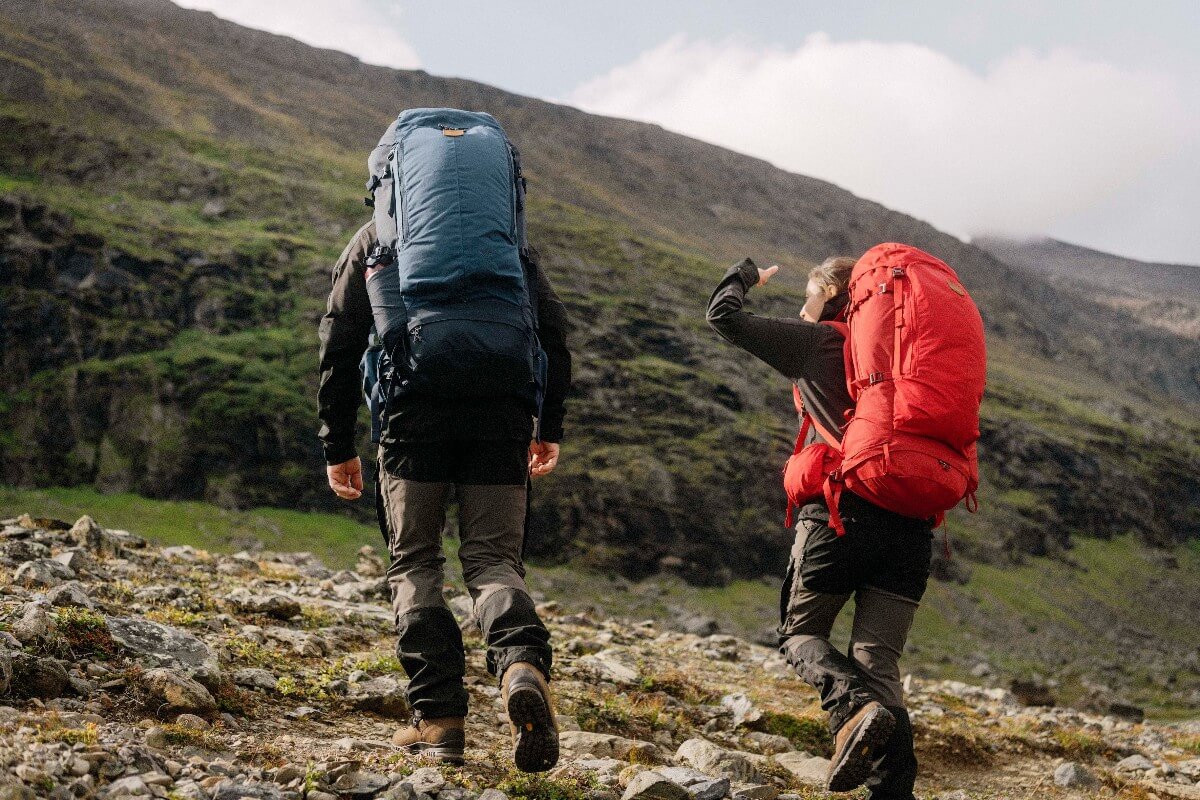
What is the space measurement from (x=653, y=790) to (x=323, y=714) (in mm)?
2194

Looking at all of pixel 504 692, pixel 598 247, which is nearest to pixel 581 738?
pixel 504 692

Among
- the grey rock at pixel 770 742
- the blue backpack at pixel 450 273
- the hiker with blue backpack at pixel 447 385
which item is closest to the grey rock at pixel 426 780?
the hiker with blue backpack at pixel 447 385

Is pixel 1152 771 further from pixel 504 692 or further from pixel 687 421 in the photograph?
pixel 687 421

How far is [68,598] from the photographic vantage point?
5.93m

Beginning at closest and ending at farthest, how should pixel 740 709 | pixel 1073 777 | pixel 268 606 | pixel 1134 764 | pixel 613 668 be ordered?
pixel 1073 777 → pixel 268 606 → pixel 740 709 → pixel 613 668 → pixel 1134 764

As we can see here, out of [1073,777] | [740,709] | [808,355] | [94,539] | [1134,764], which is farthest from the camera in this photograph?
[94,539]

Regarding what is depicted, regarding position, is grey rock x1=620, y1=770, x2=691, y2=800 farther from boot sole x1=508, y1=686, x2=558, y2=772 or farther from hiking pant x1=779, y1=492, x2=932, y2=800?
hiking pant x1=779, y1=492, x2=932, y2=800

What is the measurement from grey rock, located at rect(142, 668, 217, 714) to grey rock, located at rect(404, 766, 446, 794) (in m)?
1.42

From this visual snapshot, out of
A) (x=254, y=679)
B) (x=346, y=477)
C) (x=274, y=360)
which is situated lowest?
(x=274, y=360)

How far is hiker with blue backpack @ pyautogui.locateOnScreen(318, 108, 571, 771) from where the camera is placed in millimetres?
4531

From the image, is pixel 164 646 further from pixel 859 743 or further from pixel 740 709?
pixel 740 709

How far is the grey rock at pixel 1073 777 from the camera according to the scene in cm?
768

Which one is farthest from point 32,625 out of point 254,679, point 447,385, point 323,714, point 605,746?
point 605,746

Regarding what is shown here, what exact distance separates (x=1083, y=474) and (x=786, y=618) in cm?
13804
